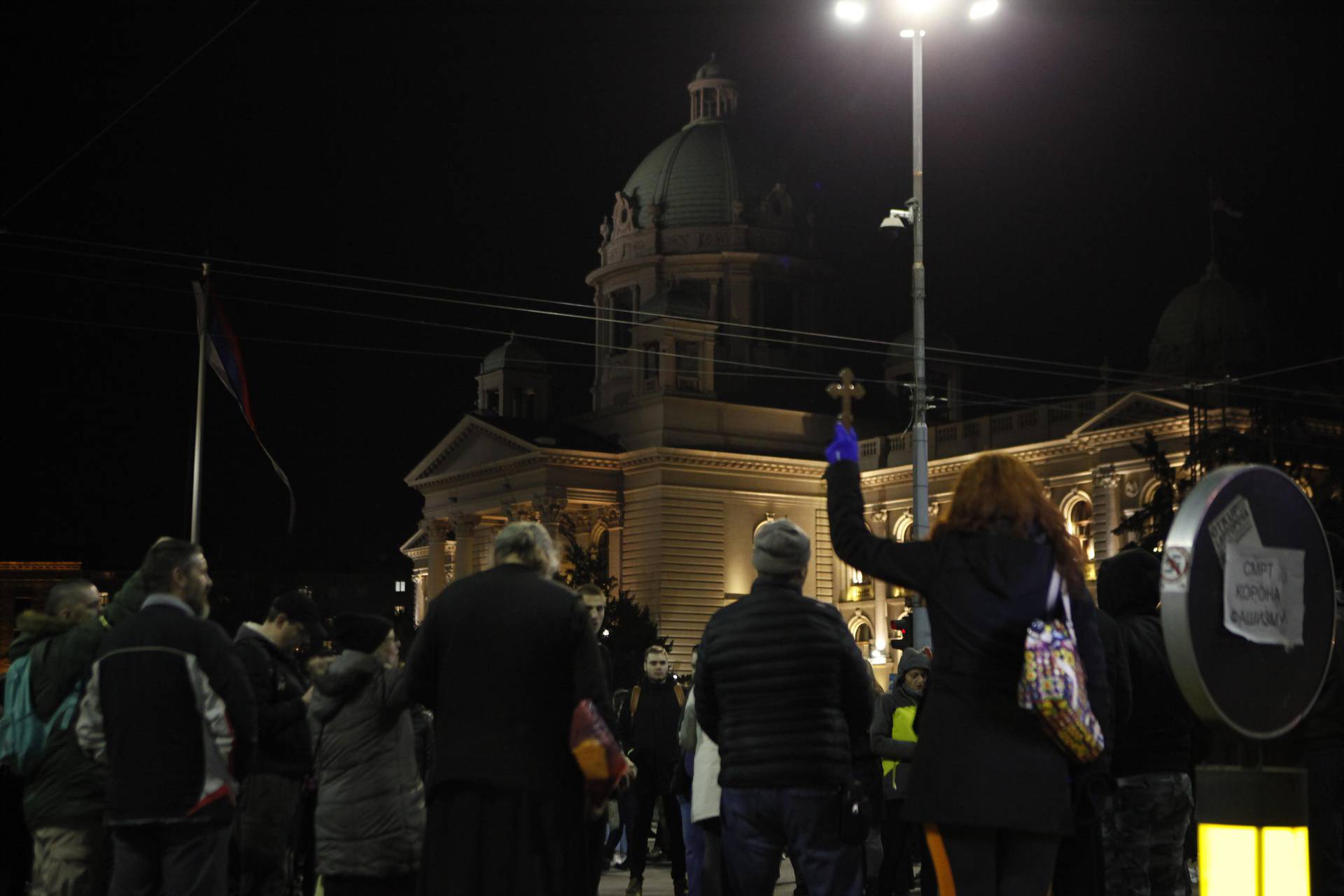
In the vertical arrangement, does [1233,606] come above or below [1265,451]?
below

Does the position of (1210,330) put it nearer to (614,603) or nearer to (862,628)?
(862,628)

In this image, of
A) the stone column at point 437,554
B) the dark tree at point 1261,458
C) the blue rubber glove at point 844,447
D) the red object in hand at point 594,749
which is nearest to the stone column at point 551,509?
the stone column at point 437,554

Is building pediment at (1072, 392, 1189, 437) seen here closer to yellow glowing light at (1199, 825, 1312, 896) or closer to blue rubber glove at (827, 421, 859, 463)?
blue rubber glove at (827, 421, 859, 463)

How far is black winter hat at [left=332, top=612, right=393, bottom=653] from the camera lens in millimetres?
7398

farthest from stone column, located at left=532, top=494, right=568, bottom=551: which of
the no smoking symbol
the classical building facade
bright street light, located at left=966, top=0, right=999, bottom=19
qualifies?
the no smoking symbol

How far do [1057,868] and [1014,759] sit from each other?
4.68 feet

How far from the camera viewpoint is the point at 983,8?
2200 cm

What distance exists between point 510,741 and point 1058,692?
74.9 inches

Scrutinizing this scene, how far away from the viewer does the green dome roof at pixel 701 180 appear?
72812 mm

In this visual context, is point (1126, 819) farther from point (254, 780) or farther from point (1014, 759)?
point (254, 780)

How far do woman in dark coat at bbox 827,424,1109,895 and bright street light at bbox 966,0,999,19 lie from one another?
17.6 meters

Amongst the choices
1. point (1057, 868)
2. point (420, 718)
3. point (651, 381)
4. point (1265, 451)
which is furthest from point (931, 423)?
point (1057, 868)

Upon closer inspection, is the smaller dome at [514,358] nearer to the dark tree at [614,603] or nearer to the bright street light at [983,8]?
the dark tree at [614,603]

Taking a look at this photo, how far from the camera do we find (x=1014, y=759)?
16.7ft
